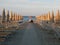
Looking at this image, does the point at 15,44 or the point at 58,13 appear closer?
the point at 15,44

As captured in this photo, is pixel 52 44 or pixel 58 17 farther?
pixel 58 17

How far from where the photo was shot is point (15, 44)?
15.2m

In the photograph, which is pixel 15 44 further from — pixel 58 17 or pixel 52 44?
pixel 58 17

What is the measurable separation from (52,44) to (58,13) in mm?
54683

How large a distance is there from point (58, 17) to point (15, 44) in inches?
2201

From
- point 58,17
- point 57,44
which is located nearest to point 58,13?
point 58,17

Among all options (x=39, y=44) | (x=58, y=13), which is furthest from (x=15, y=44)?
(x=58, y=13)

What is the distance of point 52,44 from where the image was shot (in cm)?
1527

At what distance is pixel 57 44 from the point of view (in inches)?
603

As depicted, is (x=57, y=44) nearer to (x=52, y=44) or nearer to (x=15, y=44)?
(x=52, y=44)

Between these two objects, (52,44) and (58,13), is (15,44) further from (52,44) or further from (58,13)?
(58,13)

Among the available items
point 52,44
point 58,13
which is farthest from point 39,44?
point 58,13

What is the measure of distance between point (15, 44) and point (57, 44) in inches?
122

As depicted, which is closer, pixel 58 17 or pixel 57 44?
pixel 57 44
